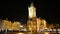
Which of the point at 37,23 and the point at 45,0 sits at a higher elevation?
the point at 45,0

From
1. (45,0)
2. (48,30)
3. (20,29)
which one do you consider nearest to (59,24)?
(48,30)

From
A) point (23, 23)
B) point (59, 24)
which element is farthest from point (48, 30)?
point (23, 23)

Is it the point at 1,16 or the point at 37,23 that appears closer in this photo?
the point at 1,16

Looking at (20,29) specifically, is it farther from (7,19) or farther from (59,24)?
(59,24)

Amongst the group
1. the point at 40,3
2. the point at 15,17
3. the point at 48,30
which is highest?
the point at 40,3

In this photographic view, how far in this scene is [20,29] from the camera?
14.9 ft

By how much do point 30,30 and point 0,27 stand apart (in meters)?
0.71

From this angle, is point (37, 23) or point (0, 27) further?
point (37, 23)

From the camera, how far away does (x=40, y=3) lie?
4465 mm

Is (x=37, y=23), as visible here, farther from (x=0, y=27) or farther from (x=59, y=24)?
(x=0, y=27)

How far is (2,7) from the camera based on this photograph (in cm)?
433

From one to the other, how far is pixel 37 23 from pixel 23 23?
0.47 meters

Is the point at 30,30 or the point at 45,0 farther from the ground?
the point at 45,0

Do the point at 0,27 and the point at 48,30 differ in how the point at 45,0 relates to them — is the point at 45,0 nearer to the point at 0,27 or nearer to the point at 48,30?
the point at 48,30
